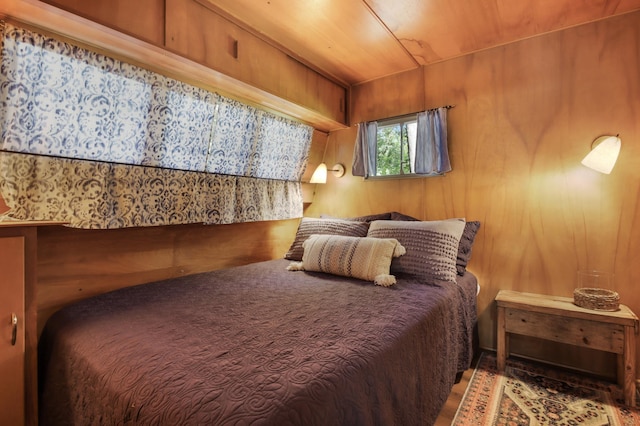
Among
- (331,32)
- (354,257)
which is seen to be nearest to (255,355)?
(354,257)

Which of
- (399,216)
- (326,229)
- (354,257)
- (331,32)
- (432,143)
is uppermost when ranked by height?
(331,32)

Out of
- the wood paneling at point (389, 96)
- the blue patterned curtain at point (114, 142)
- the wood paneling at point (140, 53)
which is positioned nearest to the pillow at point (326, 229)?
the blue patterned curtain at point (114, 142)

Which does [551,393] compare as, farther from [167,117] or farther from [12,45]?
[12,45]

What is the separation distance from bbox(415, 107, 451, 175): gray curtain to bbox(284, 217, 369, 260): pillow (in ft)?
2.32

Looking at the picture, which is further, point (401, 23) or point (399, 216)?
point (399, 216)

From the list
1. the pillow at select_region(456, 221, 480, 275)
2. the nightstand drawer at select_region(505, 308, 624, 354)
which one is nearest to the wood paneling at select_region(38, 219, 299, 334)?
the pillow at select_region(456, 221, 480, 275)

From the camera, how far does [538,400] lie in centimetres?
168

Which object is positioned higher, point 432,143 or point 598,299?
point 432,143

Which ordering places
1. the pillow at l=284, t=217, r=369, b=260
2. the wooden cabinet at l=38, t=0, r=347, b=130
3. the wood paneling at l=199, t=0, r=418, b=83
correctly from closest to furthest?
the wooden cabinet at l=38, t=0, r=347, b=130 → the wood paneling at l=199, t=0, r=418, b=83 → the pillow at l=284, t=217, r=369, b=260

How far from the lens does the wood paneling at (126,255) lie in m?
1.59

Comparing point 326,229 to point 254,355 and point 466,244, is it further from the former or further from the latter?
point 254,355

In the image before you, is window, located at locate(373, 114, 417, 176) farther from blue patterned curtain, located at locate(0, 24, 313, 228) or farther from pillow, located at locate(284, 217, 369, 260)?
blue patterned curtain, located at locate(0, 24, 313, 228)

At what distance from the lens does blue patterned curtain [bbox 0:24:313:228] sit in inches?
55.1

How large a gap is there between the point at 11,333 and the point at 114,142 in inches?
40.2
